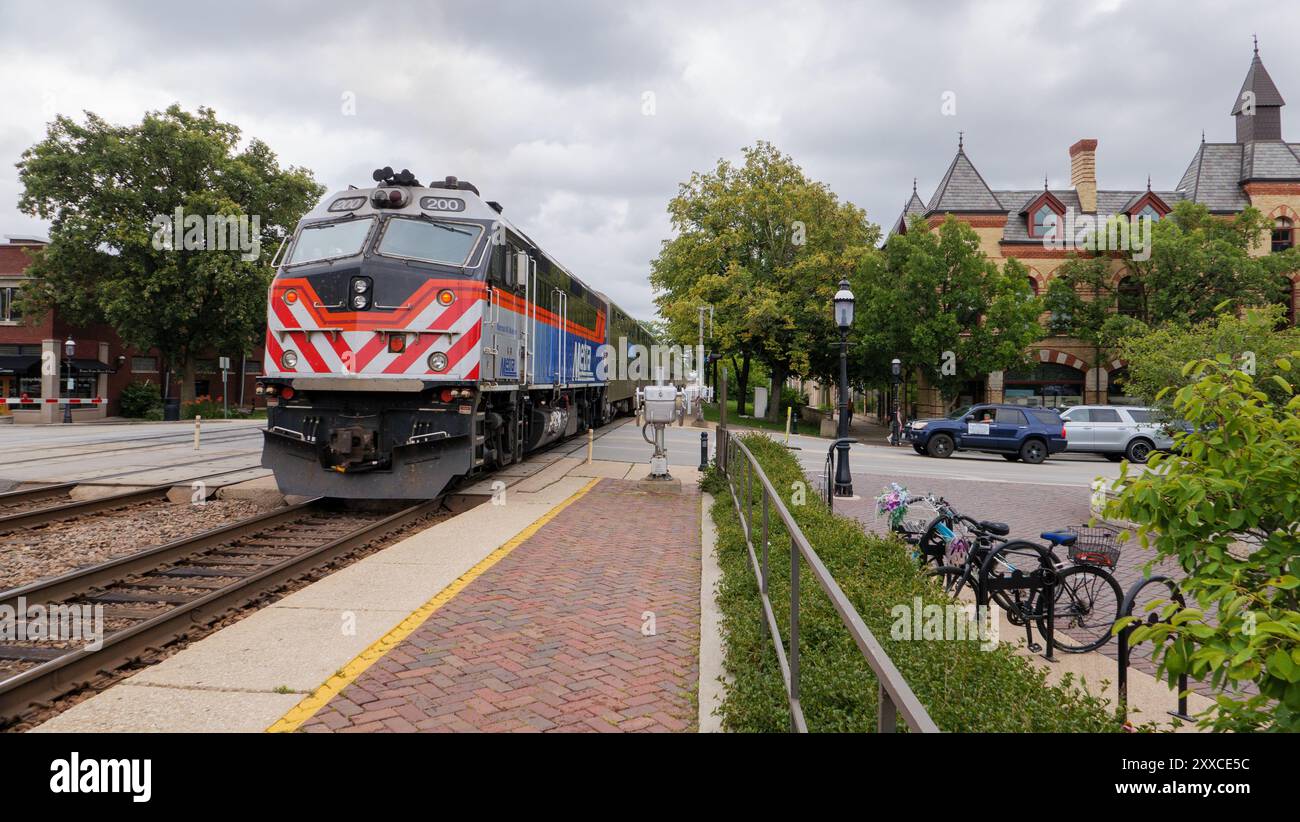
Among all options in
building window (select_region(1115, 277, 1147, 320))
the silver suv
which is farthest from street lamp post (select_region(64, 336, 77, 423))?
building window (select_region(1115, 277, 1147, 320))

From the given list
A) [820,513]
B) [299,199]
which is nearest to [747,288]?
[299,199]

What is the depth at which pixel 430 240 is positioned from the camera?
9961mm

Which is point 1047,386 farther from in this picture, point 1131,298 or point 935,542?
point 935,542

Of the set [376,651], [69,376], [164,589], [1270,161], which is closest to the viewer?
[376,651]

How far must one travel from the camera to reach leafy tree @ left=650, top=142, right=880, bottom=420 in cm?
3597

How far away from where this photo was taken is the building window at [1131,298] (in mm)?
33469

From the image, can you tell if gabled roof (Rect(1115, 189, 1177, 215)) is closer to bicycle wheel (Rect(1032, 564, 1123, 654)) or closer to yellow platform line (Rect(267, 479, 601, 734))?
bicycle wheel (Rect(1032, 564, 1123, 654))

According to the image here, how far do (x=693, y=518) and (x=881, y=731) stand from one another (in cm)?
837

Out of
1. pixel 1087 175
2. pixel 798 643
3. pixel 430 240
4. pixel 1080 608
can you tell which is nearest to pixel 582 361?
pixel 430 240

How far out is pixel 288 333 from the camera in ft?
31.6

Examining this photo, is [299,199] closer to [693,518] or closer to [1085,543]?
[693,518]

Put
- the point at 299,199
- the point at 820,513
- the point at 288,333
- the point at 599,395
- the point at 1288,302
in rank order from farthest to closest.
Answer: the point at 299,199, the point at 1288,302, the point at 599,395, the point at 288,333, the point at 820,513

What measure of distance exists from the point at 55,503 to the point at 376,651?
874cm

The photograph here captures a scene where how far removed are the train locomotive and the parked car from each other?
17693 millimetres
